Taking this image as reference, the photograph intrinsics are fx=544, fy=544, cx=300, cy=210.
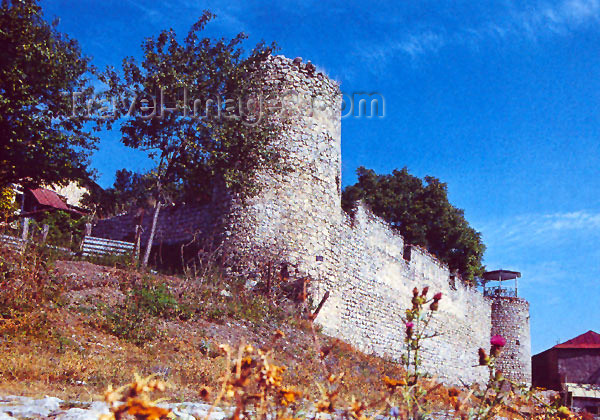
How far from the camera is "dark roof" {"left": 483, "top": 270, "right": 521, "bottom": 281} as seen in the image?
2898cm

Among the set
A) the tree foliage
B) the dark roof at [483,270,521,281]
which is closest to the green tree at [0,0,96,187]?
the tree foliage

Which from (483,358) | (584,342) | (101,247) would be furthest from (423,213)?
(483,358)

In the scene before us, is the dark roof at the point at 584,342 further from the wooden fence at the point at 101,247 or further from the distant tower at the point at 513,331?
the wooden fence at the point at 101,247

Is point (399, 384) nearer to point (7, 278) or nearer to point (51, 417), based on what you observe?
point (51, 417)

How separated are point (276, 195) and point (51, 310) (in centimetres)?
667

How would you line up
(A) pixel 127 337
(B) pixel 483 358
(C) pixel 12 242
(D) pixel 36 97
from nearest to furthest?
(B) pixel 483 358 → (A) pixel 127 337 → (C) pixel 12 242 → (D) pixel 36 97

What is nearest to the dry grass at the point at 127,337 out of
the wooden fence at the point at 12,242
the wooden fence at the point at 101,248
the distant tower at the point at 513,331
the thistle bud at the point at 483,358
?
the wooden fence at the point at 12,242

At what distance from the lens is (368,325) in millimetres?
15305

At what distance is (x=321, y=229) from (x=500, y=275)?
61.3 feet

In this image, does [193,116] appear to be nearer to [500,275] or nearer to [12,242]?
[12,242]

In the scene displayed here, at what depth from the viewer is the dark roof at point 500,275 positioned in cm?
2898

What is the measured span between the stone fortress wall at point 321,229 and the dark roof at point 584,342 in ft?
43.9

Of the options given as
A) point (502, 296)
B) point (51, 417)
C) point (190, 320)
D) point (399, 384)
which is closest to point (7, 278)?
point (190, 320)

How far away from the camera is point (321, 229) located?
46.3 ft
